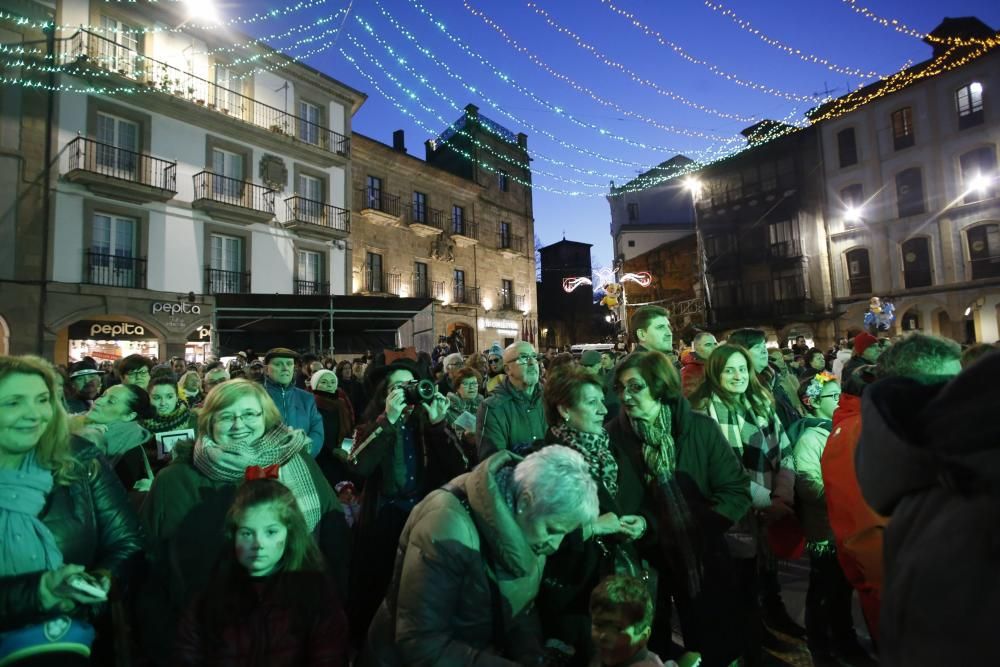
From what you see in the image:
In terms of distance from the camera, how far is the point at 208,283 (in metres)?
16.4

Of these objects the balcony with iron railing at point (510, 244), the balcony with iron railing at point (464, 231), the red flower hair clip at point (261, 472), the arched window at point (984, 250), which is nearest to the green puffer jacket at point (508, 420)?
the red flower hair clip at point (261, 472)

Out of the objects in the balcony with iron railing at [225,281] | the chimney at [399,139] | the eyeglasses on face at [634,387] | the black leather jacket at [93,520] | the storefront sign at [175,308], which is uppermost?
the chimney at [399,139]

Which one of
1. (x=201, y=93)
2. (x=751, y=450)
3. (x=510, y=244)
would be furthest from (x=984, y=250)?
(x=201, y=93)

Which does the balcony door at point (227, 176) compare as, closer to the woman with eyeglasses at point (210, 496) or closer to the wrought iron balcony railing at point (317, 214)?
the wrought iron balcony railing at point (317, 214)

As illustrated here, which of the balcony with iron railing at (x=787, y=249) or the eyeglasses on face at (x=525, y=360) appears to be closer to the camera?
the eyeglasses on face at (x=525, y=360)

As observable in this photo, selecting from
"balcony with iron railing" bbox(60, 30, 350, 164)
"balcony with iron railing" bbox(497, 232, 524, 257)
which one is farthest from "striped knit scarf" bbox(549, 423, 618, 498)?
"balcony with iron railing" bbox(497, 232, 524, 257)

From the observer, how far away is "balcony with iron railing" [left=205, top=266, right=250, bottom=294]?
54.0 feet

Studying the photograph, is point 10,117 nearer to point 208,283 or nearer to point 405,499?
point 208,283

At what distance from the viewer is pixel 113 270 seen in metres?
14.6

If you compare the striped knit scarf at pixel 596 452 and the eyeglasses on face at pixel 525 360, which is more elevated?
the eyeglasses on face at pixel 525 360

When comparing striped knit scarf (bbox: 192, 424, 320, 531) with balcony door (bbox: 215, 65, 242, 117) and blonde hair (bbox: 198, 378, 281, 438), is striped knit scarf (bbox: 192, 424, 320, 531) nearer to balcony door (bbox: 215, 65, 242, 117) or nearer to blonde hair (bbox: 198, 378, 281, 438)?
blonde hair (bbox: 198, 378, 281, 438)

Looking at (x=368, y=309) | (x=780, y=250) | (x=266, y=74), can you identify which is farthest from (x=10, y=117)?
(x=780, y=250)

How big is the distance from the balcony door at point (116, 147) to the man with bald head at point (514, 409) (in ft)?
50.4

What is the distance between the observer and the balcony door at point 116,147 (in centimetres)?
1433
